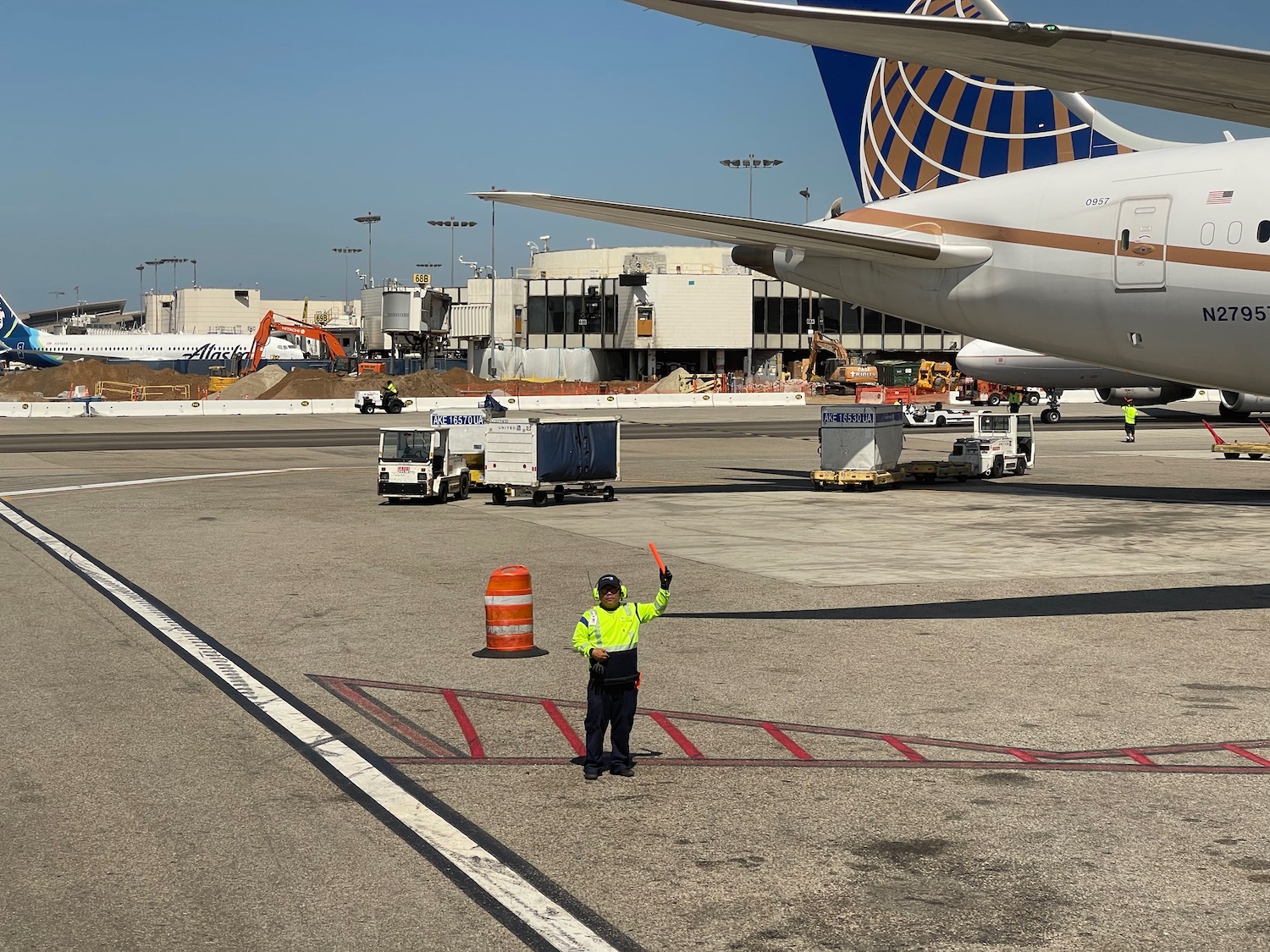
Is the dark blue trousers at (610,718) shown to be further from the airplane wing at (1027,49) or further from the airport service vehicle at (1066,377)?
the airport service vehicle at (1066,377)

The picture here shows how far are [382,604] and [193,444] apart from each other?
46.0 metres

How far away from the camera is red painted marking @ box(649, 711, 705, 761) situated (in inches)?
511

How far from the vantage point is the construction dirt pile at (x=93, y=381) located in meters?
117

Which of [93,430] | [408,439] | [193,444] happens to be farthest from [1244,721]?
[93,430]

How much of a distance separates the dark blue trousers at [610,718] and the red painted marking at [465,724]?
130 cm

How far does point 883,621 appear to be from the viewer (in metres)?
19.6

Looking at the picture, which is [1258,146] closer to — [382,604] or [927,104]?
[927,104]

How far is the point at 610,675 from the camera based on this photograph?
12281mm

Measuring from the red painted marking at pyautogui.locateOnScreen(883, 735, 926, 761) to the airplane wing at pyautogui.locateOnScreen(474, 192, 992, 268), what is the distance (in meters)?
19.6

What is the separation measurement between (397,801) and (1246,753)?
7812 mm

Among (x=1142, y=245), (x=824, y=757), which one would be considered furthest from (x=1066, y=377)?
(x=824, y=757)

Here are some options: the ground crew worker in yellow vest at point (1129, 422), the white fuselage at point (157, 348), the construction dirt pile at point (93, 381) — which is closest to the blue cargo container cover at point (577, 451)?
the ground crew worker in yellow vest at point (1129, 422)

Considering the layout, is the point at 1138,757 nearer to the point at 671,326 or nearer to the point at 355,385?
the point at 355,385

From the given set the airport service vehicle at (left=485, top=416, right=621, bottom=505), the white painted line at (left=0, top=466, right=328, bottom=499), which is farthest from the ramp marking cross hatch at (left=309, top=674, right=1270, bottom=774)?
the white painted line at (left=0, top=466, right=328, bottom=499)
